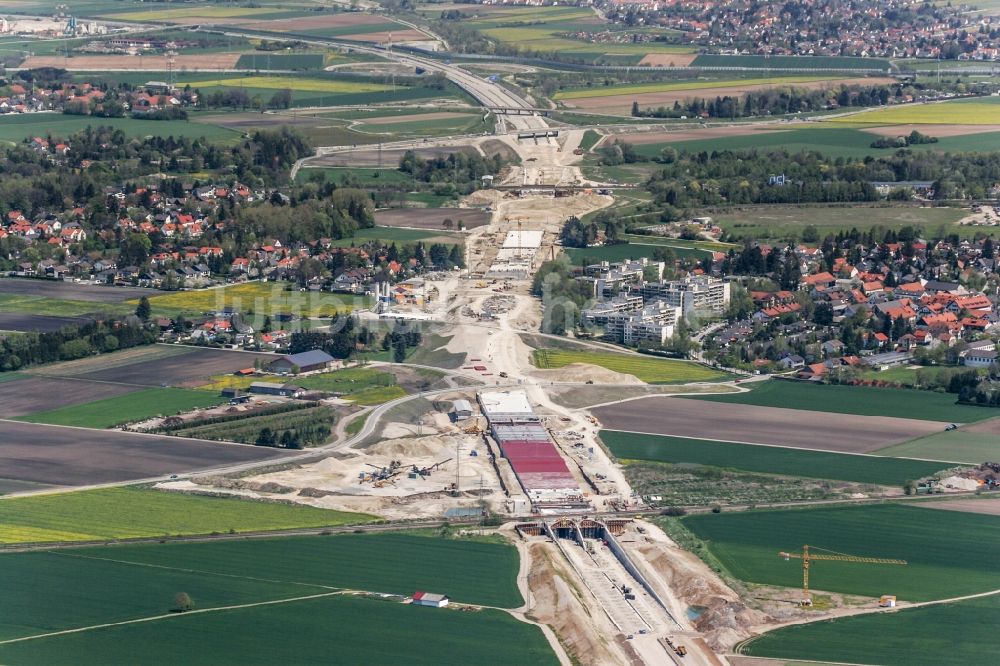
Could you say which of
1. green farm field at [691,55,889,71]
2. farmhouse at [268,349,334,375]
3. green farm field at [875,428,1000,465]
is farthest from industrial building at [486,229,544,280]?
green farm field at [691,55,889,71]

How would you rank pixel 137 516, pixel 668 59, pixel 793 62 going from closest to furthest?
pixel 137 516 < pixel 793 62 < pixel 668 59

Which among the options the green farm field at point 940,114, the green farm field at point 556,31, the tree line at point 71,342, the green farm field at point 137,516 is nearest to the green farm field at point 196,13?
the green farm field at point 556,31

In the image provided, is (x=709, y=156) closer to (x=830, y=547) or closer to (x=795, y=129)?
(x=795, y=129)

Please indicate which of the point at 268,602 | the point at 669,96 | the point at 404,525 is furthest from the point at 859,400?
the point at 669,96

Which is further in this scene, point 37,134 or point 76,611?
point 37,134

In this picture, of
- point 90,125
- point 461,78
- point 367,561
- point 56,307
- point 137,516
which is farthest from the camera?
point 461,78

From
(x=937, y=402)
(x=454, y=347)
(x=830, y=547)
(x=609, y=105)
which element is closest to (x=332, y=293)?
(x=454, y=347)

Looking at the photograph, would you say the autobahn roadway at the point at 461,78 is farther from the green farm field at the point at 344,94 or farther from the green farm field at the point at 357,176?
the green farm field at the point at 357,176

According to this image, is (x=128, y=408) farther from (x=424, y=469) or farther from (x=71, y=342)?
(x=424, y=469)
